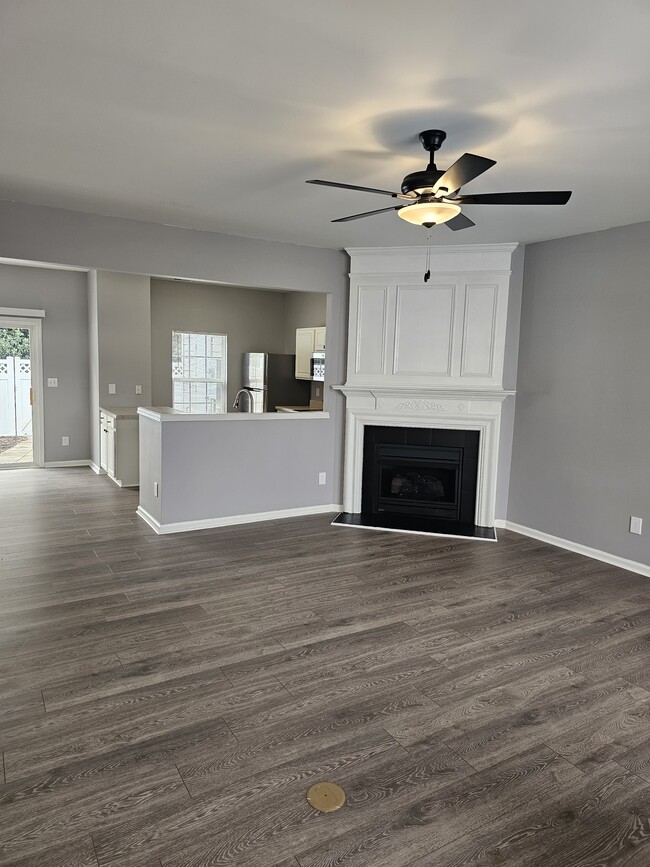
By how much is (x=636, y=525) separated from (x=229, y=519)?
3.31m

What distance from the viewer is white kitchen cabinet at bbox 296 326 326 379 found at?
750 cm

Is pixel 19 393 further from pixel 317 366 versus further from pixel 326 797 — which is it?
pixel 326 797

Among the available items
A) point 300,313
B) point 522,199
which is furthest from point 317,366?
point 522,199

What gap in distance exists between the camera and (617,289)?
4328mm

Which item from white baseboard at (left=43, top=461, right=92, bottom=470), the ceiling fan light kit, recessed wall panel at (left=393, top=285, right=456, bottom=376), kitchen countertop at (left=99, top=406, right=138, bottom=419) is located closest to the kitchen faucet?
Answer: kitchen countertop at (left=99, top=406, right=138, bottom=419)

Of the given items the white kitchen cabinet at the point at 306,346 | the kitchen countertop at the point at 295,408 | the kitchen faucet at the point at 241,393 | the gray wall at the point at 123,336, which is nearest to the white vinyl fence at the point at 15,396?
the gray wall at the point at 123,336

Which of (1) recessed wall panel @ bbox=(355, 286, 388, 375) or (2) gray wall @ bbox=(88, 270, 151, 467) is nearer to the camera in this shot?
(1) recessed wall panel @ bbox=(355, 286, 388, 375)

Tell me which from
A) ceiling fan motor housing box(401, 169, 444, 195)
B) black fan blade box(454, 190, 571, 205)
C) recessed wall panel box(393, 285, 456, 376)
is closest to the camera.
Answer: black fan blade box(454, 190, 571, 205)

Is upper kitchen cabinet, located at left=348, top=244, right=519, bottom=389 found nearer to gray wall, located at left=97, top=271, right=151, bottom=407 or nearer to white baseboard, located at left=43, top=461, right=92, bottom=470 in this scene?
gray wall, located at left=97, top=271, right=151, bottom=407

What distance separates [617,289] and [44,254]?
4.27 m

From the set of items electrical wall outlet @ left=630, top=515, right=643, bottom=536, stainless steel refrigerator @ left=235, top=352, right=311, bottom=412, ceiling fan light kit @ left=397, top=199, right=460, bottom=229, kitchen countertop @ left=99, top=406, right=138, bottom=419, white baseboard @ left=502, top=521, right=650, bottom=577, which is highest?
ceiling fan light kit @ left=397, top=199, right=460, bottom=229

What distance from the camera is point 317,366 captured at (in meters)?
7.52

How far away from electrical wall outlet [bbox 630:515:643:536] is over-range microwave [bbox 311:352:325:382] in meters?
4.13

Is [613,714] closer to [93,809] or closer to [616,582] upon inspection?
[616,582]
